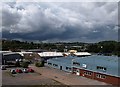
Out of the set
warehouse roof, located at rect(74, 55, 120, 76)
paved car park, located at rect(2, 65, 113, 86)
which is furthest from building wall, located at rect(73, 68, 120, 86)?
paved car park, located at rect(2, 65, 113, 86)

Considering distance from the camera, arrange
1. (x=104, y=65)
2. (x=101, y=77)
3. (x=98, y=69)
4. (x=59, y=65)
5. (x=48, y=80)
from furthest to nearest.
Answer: (x=59, y=65) → (x=98, y=69) → (x=48, y=80) → (x=101, y=77) → (x=104, y=65)

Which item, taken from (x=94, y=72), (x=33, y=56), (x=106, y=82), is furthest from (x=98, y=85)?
(x=33, y=56)

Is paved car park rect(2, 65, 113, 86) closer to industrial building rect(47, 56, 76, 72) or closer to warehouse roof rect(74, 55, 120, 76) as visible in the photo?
warehouse roof rect(74, 55, 120, 76)

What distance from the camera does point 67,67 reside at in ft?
135

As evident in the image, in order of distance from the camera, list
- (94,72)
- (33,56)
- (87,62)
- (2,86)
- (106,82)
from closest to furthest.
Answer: (2,86), (106,82), (94,72), (87,62), (33,56)

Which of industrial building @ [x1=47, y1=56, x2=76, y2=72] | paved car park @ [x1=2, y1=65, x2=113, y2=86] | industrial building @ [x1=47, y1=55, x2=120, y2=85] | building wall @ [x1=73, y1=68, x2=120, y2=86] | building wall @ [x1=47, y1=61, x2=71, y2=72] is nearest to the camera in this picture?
building wall @ [x1=73, y1=68, x2=120, y2=86]

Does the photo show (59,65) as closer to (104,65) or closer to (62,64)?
(62,64)

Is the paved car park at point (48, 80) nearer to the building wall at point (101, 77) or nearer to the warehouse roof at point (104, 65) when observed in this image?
the building wall at point (101, 77)

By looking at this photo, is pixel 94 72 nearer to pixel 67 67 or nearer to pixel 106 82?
pixel 106 82

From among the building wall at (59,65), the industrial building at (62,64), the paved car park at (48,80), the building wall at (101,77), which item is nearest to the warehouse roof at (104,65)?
the building wall at (101,77)

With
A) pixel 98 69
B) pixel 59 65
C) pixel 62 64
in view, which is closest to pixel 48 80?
pixel 98 69

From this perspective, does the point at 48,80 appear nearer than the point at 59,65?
Yes

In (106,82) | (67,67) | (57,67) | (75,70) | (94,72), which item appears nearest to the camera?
(106,82)

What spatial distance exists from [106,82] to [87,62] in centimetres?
572
